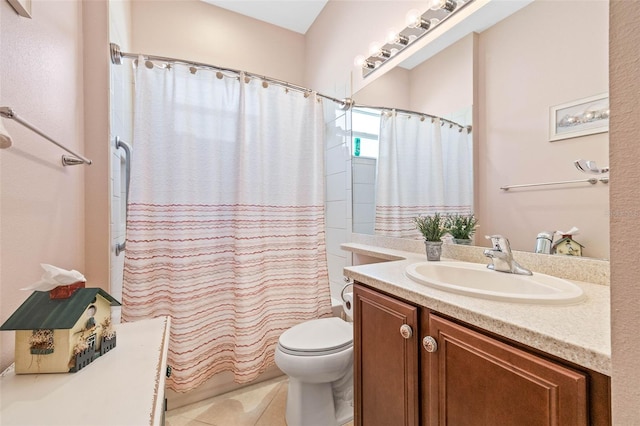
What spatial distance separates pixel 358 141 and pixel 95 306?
1.79m

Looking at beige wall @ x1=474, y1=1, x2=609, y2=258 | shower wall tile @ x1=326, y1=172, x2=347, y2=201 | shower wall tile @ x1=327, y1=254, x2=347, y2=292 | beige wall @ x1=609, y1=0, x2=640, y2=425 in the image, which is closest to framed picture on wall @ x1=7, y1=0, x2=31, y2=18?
beige wall @ x1=609, y1=0, x2=640, y2=425

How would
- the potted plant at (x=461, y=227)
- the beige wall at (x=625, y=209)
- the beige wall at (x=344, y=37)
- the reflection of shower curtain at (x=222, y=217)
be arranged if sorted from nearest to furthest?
1. the beige wall at (x=625, y=209)
2. the potted plant at (x=461, y=227)
3. the reflection of shower curtain at (x=222, y=217)
4. the beige wall at (x=344, y=37)

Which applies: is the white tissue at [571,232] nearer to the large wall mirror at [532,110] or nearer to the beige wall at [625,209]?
the large wall mirror at [532,110]

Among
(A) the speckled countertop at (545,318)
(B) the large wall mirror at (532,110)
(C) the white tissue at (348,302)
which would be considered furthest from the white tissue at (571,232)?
(C) the white tissue at (348,302)

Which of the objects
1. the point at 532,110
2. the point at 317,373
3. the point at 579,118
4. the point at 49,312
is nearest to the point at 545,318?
the point at 579,118

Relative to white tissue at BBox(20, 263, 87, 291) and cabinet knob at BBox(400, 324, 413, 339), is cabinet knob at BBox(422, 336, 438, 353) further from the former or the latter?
white tissue at BBox(20, 263, 87, 291)

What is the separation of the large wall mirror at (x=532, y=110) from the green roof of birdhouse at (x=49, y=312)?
4.88 ft

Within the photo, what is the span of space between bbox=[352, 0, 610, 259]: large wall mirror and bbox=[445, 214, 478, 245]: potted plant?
0.04 metres

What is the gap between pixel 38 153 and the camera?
0.85 meters

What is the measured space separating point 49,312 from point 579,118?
5.53 feet

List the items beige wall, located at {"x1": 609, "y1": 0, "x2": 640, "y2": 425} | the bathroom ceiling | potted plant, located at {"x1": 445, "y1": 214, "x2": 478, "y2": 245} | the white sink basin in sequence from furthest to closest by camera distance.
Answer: the bathroom ceiling, potted plant, located at {"x1": 445, "y1": 214, "x2": 478, "y2": 245}, the white sink basin, beige wall, located at {"x1": 609, "y1": 0, "x2": 640, "y2": 425}

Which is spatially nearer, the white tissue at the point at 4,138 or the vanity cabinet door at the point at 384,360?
the white tissue at the point at 4,138

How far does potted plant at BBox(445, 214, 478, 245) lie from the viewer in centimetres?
134

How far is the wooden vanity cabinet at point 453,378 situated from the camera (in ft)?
1.79
